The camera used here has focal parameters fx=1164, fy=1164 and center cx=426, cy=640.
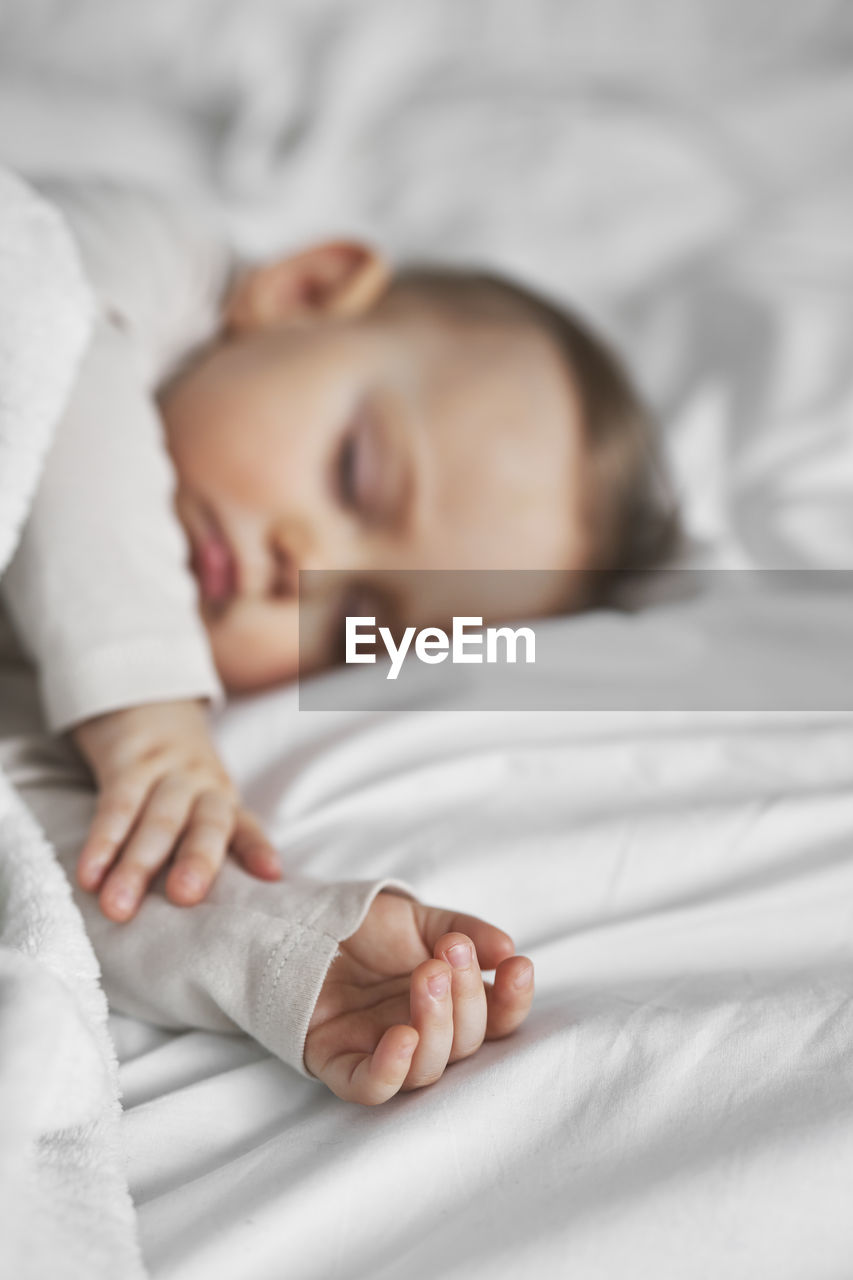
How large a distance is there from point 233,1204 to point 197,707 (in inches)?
14.4

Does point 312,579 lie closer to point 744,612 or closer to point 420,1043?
point 744,612

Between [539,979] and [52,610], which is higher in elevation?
[52,610]

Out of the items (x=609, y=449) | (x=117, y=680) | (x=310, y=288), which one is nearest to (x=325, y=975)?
(x=117, y=680)

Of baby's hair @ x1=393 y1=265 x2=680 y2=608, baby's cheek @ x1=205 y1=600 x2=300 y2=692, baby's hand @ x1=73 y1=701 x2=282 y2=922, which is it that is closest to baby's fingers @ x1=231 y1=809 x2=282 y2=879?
baby's hand @ x1=73 y1=701 x2=282 y2=922

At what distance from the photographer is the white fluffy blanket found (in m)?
0.38

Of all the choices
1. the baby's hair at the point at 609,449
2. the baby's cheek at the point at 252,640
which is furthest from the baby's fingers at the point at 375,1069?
the baby's hair at the point at 609,449

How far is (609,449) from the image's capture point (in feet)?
3.66

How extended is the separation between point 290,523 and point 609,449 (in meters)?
0.34

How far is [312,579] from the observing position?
0.97 m

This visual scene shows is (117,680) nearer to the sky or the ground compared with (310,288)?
nearer to the ground

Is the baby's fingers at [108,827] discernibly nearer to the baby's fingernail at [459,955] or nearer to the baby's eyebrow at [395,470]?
the baby's fingernail at [459,955]

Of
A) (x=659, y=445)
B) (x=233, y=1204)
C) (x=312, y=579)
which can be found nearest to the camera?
(x=233, y=1204)

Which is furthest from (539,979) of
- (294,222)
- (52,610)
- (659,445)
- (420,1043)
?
(294,222)

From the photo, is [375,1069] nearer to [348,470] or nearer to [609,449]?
[348,470]
